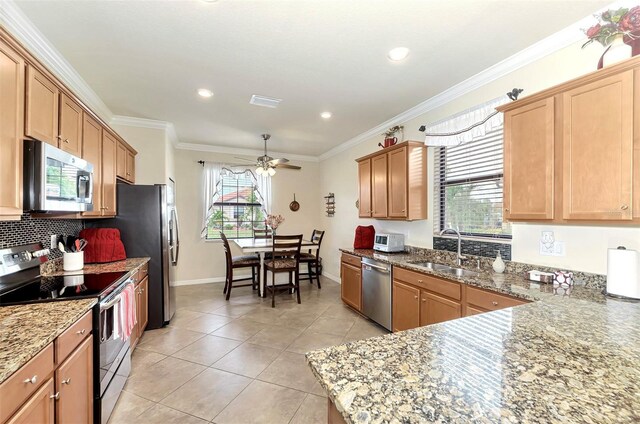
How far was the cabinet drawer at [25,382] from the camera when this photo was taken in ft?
3.08

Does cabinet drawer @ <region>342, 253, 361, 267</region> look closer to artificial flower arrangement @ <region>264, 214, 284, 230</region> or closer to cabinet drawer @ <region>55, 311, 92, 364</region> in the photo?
artificial flower arrangement @ <region>264, 214, 284, 230</region>

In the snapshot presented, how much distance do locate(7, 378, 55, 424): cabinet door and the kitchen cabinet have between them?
3004 millimetres

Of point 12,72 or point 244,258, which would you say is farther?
point 244,258

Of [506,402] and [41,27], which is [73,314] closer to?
[506,402]

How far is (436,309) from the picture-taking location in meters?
2.52

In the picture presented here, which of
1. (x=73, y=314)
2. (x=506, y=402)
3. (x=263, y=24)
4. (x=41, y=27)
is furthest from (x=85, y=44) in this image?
(x=506, y=402)

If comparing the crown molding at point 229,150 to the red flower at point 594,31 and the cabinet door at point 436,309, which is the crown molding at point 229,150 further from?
the red flower at point 594,31

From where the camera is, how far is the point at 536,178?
200cm

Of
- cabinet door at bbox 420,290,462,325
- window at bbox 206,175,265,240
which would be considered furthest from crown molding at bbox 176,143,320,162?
cabinet door at bbox 420,290,462,325

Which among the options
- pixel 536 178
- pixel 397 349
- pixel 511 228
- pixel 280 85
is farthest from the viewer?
pixel 280 85

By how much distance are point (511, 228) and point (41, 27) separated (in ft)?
13.5

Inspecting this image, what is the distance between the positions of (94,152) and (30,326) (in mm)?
1843

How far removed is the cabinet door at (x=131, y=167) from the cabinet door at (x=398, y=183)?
340cm

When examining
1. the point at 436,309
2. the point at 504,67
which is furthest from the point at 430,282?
the point at 504,67
